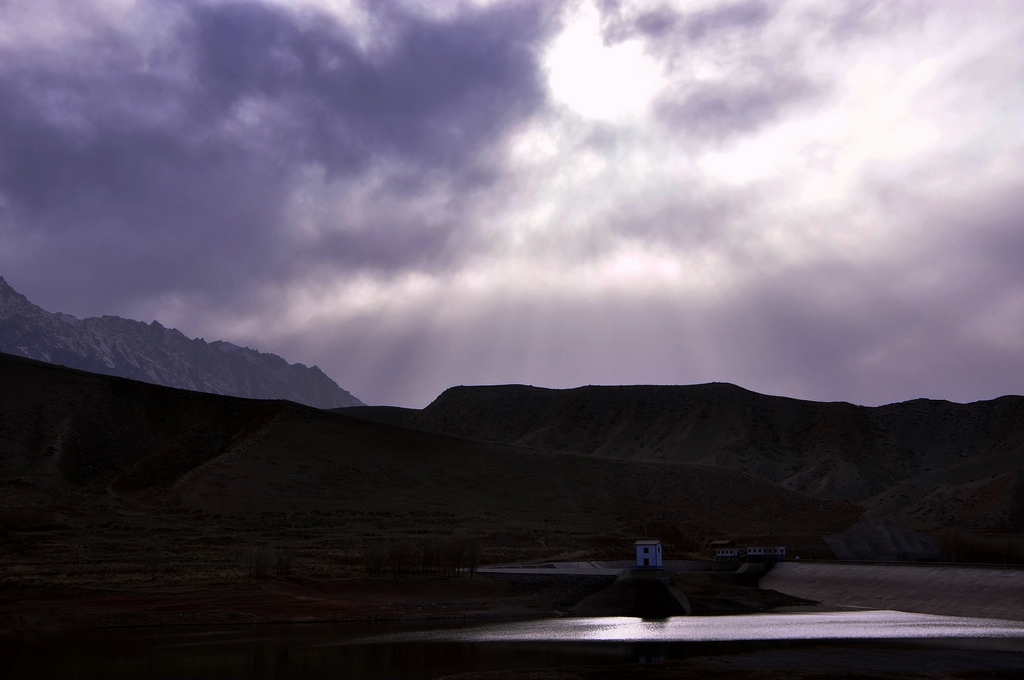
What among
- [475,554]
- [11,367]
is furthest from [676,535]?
[11,367]

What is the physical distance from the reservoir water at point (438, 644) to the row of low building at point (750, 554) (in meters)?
27.7

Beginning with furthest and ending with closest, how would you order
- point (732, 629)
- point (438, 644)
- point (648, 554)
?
point (648, 554) < point (732, 629) < point (438, 644)

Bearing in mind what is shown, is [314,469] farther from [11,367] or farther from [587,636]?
[587,636]

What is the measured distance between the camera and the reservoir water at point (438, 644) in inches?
1528

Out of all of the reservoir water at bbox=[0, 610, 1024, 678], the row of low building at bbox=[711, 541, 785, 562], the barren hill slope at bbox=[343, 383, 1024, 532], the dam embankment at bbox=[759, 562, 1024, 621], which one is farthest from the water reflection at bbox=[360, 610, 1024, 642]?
the barren hill slope at bbox=[343, 383, 1024, 532]

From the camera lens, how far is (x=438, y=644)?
1780 inches

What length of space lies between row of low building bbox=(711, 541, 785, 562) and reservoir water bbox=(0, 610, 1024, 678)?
27.7 metres

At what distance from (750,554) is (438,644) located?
158 ft

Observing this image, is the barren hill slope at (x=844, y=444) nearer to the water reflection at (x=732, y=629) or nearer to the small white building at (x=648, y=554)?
the small white building at (x=648, y=554)

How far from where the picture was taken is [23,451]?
358 ft

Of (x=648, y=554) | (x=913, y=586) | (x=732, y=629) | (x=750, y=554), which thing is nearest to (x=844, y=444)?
(x=750, y=554)

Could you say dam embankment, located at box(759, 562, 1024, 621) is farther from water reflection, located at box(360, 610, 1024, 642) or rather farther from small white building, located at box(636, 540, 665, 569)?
small white building, located at box(636, 540, 665, 569)

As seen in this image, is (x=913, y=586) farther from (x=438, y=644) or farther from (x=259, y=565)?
(x=259, y=565)

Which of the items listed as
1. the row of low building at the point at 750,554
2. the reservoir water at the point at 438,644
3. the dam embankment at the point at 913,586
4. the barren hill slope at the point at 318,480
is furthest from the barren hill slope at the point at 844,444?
the reservoir water at the point at 438,644
